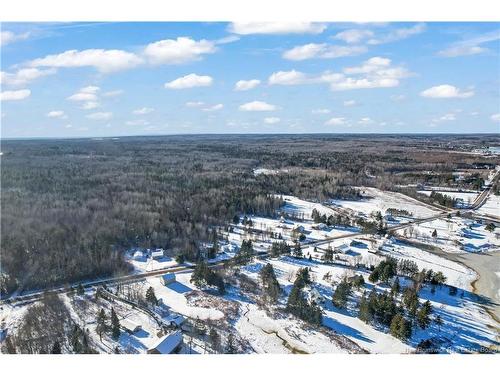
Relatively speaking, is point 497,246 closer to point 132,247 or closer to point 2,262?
point 132,247

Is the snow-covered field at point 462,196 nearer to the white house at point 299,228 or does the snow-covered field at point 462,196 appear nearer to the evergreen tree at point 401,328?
the white house at point 299,228

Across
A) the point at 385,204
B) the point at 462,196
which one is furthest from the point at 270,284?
the point at 462,196

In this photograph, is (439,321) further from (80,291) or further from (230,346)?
(80,291)

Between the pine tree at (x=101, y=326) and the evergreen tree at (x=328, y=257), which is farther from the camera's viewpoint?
the evergreen tree at (x=328, y=257)

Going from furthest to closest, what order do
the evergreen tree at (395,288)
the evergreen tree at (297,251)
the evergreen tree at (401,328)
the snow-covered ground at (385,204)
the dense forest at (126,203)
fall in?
1. the snow-covered ground at (385,204)
2. the evergreen tree at (297,251)
3. the dense forest at (126,203)
4. the evergreen tree at (395,288)
5. the evergreen tree at (401,328)

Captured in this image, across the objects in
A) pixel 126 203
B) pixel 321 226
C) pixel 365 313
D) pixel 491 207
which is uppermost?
pixel 126 203

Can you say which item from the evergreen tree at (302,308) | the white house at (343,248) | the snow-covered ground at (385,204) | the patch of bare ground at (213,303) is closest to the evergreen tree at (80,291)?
the patch of bare ground at (213,303)

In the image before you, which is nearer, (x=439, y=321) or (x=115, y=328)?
(x=115, y=328)

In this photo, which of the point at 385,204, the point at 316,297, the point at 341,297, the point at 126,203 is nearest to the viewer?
the point at 341,297

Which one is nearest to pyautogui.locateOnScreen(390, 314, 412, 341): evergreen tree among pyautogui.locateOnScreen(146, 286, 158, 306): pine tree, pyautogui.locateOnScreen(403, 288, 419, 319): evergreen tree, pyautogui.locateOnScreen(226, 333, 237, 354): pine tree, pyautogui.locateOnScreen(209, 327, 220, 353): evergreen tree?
pyautogui.locateOnScreen(403, 288, 419, 319): evergreen tree
